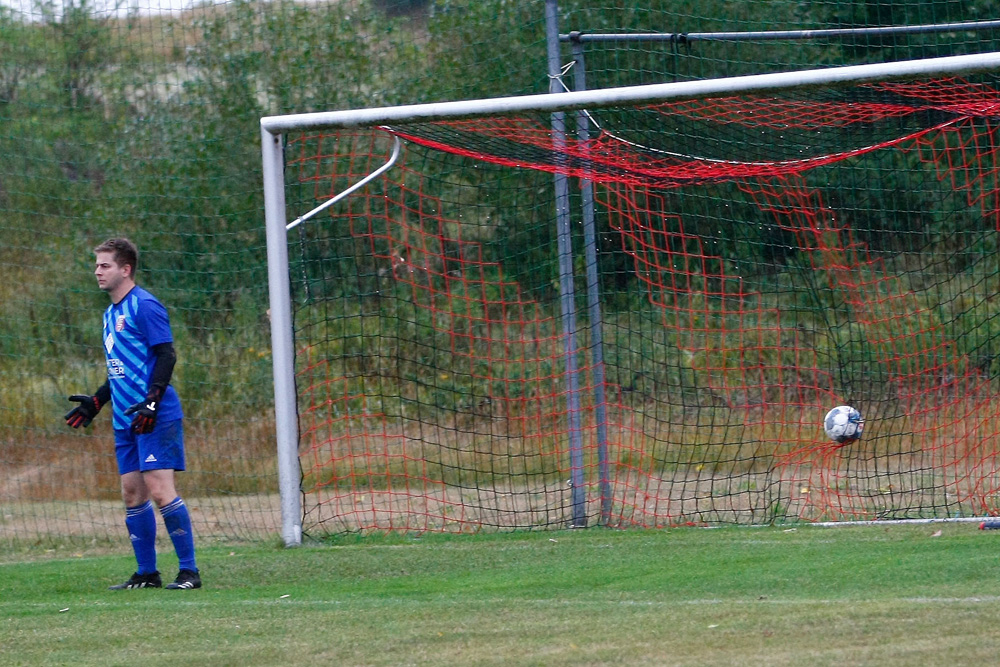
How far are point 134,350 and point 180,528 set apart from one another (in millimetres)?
923

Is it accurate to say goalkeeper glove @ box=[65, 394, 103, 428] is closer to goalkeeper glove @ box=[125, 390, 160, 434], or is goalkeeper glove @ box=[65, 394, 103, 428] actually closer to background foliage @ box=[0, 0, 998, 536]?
goalkeeper glove @ box=[125, 390, 160, 434]

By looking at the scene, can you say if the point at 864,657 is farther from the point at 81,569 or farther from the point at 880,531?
the point at 81,569

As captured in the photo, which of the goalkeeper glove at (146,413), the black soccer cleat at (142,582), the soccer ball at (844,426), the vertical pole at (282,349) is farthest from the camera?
the vertical pole at (282,349)

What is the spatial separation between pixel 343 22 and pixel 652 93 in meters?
5.96

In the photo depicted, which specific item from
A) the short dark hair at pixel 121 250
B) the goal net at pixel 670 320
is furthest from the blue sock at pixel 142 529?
the goal net at pixel 670 320

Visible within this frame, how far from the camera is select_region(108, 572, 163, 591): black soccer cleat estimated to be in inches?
242

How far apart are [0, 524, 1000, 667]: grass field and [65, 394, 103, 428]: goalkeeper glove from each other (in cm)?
88

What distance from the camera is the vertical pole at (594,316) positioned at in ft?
26.0

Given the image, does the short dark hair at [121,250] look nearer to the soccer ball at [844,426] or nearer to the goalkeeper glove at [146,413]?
the goalkeeper glove at [146,413]

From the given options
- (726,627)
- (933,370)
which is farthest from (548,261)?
(726,627)

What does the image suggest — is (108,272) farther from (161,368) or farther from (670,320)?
(670,320)

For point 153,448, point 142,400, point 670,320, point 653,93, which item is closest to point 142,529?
point 153,448

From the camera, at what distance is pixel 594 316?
26.6 ft

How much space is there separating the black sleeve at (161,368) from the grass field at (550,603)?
1014mm
